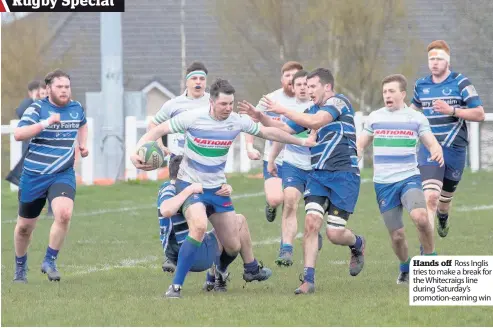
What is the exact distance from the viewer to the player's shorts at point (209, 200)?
12117 mm

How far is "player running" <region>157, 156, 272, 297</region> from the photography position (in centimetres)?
1213

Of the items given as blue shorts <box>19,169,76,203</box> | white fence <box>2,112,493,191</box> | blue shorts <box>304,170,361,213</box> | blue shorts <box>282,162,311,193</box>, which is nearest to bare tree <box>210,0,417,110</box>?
white fence <box>2,112,493,191</box>

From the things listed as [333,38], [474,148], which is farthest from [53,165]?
[333,38]

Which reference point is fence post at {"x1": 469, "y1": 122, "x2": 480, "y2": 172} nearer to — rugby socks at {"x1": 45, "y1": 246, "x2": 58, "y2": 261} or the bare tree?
the bare tree

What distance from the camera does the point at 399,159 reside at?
42.5 feet

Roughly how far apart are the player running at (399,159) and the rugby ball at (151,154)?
212 cm

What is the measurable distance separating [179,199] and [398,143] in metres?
2.24

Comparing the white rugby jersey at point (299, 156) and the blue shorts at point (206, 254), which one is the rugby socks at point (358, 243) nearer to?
the blue shorts at point (206, 254)

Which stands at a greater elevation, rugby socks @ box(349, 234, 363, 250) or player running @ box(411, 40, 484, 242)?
player running @ box(411, 40, 484, 242)

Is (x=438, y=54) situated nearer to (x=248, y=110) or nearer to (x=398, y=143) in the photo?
(x=398, y=143)

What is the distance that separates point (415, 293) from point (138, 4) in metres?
39.8

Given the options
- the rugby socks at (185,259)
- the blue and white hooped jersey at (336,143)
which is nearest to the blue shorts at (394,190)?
the blue and white hooped jersey at (336,143)

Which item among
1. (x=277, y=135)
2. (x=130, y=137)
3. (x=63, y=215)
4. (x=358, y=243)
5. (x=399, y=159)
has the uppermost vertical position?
(x=130, y=137)

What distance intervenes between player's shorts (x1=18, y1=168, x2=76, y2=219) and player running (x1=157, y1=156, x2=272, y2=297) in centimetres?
121
